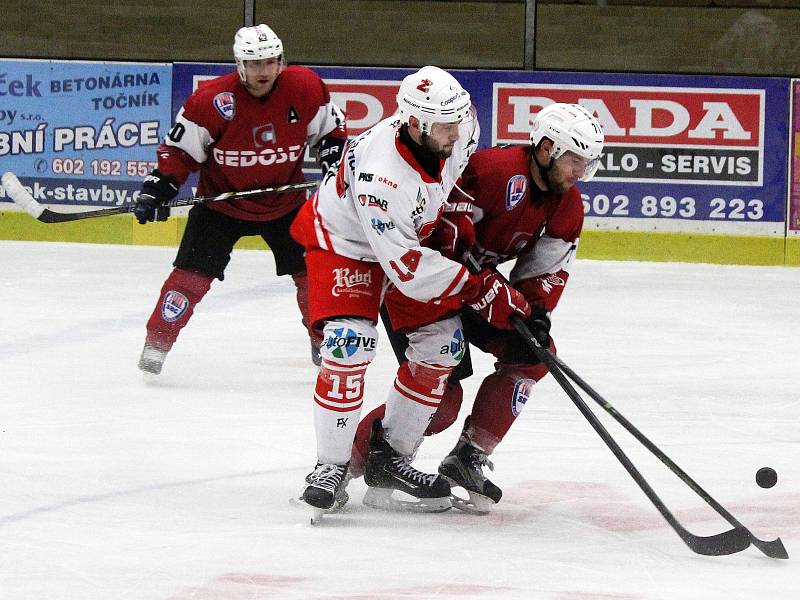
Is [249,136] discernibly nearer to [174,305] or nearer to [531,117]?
[174,305]

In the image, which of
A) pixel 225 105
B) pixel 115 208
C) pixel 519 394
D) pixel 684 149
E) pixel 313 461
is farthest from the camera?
pixel 684 149

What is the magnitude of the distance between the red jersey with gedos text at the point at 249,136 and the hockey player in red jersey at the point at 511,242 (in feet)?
5.72

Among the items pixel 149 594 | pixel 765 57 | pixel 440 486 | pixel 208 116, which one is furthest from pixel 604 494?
pixel 765 57

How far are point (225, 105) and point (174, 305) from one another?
68 cm

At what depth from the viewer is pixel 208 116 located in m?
4.89

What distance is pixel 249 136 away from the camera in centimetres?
498

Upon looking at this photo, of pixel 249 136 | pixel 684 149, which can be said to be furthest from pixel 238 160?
pixel 684 149

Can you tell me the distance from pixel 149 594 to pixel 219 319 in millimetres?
3494

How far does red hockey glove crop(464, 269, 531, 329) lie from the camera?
311 cm

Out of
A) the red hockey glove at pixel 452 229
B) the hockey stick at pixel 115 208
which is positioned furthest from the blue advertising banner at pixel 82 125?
the red hockey glove at pixel 452 229

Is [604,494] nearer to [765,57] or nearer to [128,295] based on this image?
[128,295]

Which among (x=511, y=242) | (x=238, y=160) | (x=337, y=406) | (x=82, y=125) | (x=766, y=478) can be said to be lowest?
(x=766, y=478)

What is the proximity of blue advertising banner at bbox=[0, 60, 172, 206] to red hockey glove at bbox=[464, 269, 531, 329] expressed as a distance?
5230 mm

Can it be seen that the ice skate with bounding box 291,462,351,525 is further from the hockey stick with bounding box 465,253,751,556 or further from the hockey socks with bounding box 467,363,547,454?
the hockey stick with bounding box 465,253,751,556
